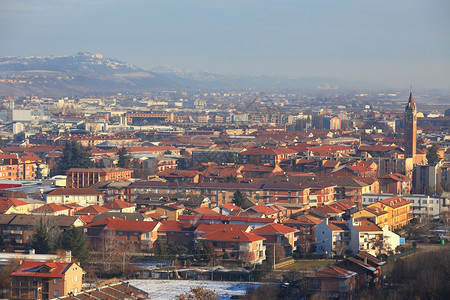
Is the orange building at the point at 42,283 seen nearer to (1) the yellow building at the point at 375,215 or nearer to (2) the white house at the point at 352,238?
(2) the white house at the point at 352,238

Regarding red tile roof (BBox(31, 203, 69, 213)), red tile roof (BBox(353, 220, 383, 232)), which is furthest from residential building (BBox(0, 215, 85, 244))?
red tile roof (BBox(353, 220, 383, 232))

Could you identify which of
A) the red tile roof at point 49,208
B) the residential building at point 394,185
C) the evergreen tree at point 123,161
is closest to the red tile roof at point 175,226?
the red tile roof at point 49,208

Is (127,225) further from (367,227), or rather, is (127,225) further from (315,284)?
(315,284)

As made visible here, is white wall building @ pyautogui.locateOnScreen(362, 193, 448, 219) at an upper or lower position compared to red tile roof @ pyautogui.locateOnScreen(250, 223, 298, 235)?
lower

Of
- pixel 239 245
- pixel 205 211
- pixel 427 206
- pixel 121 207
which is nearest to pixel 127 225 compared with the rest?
pixel 239 245

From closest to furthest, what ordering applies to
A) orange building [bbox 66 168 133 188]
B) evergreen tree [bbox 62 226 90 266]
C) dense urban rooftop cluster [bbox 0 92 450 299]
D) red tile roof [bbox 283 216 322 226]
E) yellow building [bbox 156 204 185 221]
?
evergreen tree [bbox 62 226 90 266] < dense urban rooftop cluster [bbox 0 92 450 299] < red tile roof [bbox 283 216 322 226] < yellow building [bbox 156 204 185 221] < orange building [bbox 66 168 133 188]

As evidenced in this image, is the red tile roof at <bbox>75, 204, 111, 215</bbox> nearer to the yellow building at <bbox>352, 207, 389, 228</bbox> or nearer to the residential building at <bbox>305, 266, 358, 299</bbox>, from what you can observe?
the yellow building at <bbox>352, 207, 389, 228</bbox>

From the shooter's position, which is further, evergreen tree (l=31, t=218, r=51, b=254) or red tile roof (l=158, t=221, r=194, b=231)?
red tile roof (l=158, t=221, r=194, b=231)
